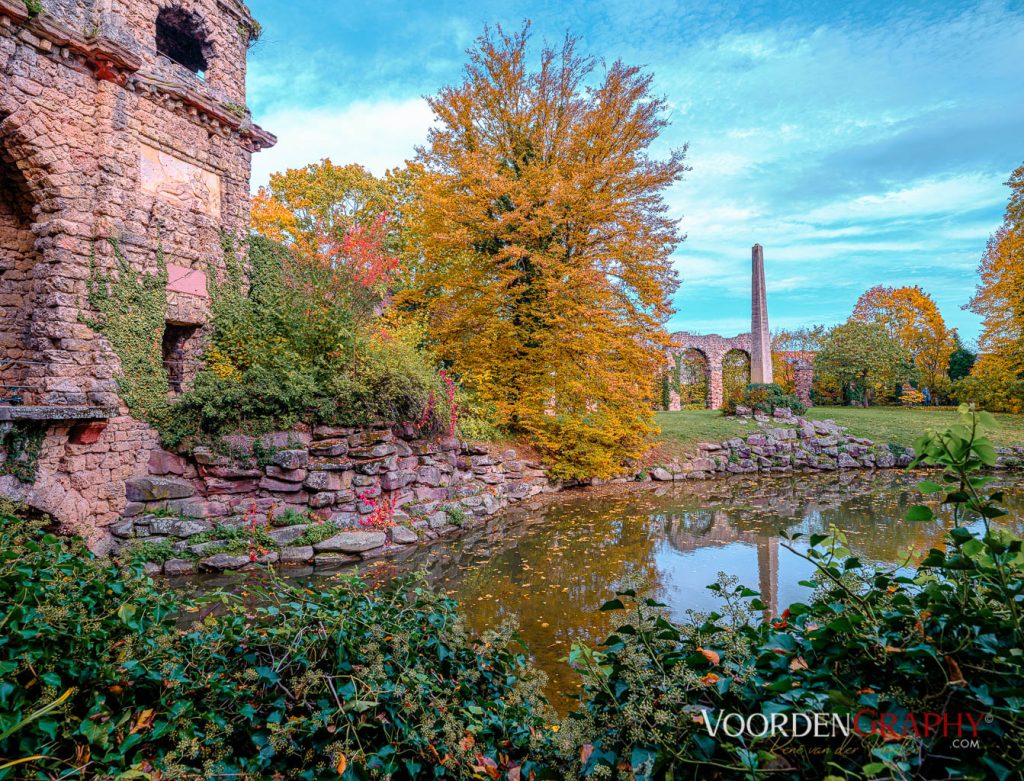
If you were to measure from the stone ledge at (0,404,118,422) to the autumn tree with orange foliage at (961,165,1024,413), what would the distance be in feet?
83.9

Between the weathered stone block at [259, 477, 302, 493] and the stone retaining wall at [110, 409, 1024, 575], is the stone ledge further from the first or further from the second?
the weathered stone block at [259, 477, 302, 493]

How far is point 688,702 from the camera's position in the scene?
1.40 metres

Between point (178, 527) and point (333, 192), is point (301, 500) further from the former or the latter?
point (333, 192)

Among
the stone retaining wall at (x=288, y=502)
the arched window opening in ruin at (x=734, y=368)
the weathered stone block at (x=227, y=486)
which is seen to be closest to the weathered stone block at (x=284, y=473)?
the stone retaining wall at (x=288, y=502)

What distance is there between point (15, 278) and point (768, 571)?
1162 cm

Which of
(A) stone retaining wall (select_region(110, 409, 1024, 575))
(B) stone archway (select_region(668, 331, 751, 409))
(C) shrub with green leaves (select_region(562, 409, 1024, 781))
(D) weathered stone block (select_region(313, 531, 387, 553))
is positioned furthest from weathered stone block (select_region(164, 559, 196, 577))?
(B) stone archway (select_region(668, 331, 751, 409))

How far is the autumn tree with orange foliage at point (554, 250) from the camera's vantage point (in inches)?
442

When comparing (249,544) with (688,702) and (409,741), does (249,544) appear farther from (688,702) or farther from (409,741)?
(688,702)

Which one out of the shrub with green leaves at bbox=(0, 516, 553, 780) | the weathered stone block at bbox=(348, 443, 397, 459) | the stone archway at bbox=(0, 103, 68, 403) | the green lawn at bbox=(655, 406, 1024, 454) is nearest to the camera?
the shrub with green leaves at bbox=(0, 516, 553, 780)

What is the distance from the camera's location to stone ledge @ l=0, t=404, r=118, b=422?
600 centimetres

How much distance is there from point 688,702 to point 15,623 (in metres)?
2.07

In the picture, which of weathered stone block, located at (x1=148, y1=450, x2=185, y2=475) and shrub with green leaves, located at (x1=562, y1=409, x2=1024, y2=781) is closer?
shrub with green leaves, located at (x1=562, y1=409, x2=1024, y2=781)

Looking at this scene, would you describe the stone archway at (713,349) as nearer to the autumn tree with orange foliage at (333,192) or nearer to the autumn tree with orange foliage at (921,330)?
the autumn tree with orange foliage at (921,330)

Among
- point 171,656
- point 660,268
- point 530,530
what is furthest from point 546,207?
point 171,656
